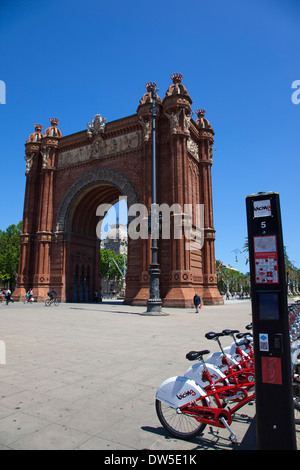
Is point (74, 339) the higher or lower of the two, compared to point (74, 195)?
lower

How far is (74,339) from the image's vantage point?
9.42 m

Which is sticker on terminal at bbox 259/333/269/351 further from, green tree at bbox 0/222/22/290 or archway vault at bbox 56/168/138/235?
green tree at bbox 0/222/22/290

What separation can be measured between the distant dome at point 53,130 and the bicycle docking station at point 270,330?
36691mm

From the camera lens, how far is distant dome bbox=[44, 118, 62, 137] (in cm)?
3594

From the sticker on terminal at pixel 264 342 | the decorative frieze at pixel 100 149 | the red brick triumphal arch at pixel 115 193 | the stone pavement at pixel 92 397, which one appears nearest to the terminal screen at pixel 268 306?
the sticker on terminal at pixel 264 342

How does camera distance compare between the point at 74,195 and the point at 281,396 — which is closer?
the point at 281,396

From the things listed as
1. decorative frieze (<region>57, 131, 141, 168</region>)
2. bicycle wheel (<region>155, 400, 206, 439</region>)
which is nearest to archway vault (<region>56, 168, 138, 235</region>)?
decorative frieze (<region>57, 131, 141, 168</region>)

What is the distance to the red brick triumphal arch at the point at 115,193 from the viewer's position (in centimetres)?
2645

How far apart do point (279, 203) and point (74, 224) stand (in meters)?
33.2

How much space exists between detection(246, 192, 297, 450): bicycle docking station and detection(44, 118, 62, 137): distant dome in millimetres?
36691

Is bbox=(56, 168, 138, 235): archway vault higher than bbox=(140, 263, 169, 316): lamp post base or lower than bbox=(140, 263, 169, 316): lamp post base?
higher
